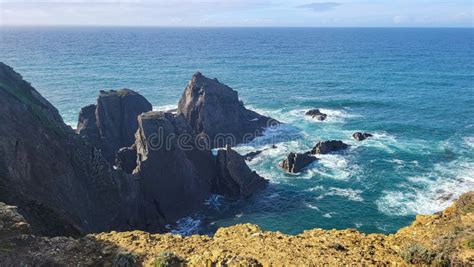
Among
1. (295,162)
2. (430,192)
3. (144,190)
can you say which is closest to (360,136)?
(295,162)

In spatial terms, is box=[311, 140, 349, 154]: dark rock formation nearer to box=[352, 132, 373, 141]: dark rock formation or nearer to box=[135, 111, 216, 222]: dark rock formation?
box=[352, 132, 373, 141]: dark rock formation

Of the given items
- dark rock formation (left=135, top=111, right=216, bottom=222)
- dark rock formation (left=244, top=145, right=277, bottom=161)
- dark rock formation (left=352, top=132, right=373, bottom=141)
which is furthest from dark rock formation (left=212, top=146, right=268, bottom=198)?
dark rock formation (left=352, top=132, right=373, bottom=141)

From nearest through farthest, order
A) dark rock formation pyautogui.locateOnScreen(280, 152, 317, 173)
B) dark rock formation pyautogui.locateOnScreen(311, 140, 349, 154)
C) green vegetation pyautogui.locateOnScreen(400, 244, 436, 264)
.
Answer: green vegetation pyautogui.locateOnScreen(400, 244, 436, 264)
dark rock formation pyautogui.locateOnScreen(280, 152, 317, 173)
dark rock formation pyautogui.locateOnScreen(311, 140, 349, 154)

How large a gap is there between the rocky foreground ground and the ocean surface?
987 inches

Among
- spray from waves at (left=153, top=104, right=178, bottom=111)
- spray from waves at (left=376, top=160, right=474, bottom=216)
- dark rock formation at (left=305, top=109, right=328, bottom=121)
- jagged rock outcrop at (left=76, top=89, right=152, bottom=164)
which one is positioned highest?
jagged rock outcrop at (left=76, top=89, right=152, bottom=164)

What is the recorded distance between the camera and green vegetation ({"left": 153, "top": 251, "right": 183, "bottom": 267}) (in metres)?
19.4

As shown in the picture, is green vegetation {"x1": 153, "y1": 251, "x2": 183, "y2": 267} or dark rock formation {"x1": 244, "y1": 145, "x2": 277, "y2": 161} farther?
dark rock formation {"x1": 244, "y1": 145, "x2": 277, "y2": 161}

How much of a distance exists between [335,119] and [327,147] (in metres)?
21.0

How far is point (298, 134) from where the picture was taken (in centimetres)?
7812

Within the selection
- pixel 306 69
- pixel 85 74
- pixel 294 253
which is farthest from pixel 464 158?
pixel 85 74

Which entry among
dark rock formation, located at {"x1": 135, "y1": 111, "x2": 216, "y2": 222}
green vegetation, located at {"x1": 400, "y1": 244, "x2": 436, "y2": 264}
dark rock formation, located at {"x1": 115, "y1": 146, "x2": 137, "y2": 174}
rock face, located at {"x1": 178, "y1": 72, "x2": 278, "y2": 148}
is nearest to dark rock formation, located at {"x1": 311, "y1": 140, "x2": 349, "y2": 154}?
rock face, located at {"x1": 178, "y1": 72, "x2": 278, "y2": 148}

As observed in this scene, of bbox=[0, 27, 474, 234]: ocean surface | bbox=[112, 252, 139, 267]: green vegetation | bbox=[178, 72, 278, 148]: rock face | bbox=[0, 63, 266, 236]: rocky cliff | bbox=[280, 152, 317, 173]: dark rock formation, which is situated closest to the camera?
bbox=[112, 252, 139, 267]: green vegetation

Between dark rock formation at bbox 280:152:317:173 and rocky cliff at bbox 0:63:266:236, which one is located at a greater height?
rocky cliff at bbox 0:63:266:236

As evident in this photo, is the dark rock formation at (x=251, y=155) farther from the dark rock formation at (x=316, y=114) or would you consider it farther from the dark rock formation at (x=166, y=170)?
the dark rock formation at (x=316, y=114)
